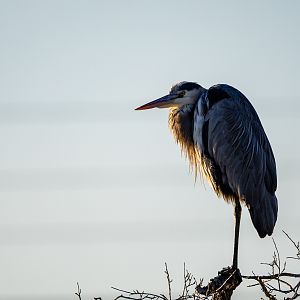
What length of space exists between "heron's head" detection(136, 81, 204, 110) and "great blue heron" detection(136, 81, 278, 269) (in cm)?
20

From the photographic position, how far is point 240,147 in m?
7.21

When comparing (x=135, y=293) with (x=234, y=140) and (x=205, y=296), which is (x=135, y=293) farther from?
(x=234, y=140)

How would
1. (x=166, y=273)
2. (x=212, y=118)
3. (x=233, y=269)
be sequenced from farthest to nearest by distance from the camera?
(x=212, y=118) < (x=233, y=269) < (x=166, y=273)

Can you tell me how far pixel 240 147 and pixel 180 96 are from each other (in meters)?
0.91

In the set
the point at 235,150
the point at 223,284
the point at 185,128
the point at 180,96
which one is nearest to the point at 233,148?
the point at 235,150

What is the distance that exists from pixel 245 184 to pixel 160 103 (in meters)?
1.34

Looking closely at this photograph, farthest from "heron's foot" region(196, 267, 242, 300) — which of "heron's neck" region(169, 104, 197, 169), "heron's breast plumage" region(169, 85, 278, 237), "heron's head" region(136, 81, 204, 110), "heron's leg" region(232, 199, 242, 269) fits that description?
"heron's head" region(136, 81, 204, 110)

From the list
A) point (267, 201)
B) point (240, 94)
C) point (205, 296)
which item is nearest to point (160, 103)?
point (240, 94)

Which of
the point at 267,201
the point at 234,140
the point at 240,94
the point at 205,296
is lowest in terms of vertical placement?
the point at 205,296

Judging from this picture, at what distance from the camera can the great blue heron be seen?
7010 millimetres

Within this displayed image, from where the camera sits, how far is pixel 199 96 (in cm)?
763

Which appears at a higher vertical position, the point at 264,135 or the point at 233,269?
the point at 264,135

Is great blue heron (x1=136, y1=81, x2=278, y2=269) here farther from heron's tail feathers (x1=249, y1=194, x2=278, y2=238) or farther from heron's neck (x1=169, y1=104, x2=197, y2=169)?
heron's neck (x1=169, y1=104, x2=197, y2=169)

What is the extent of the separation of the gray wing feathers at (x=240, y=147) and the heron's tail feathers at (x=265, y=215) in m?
0.10
